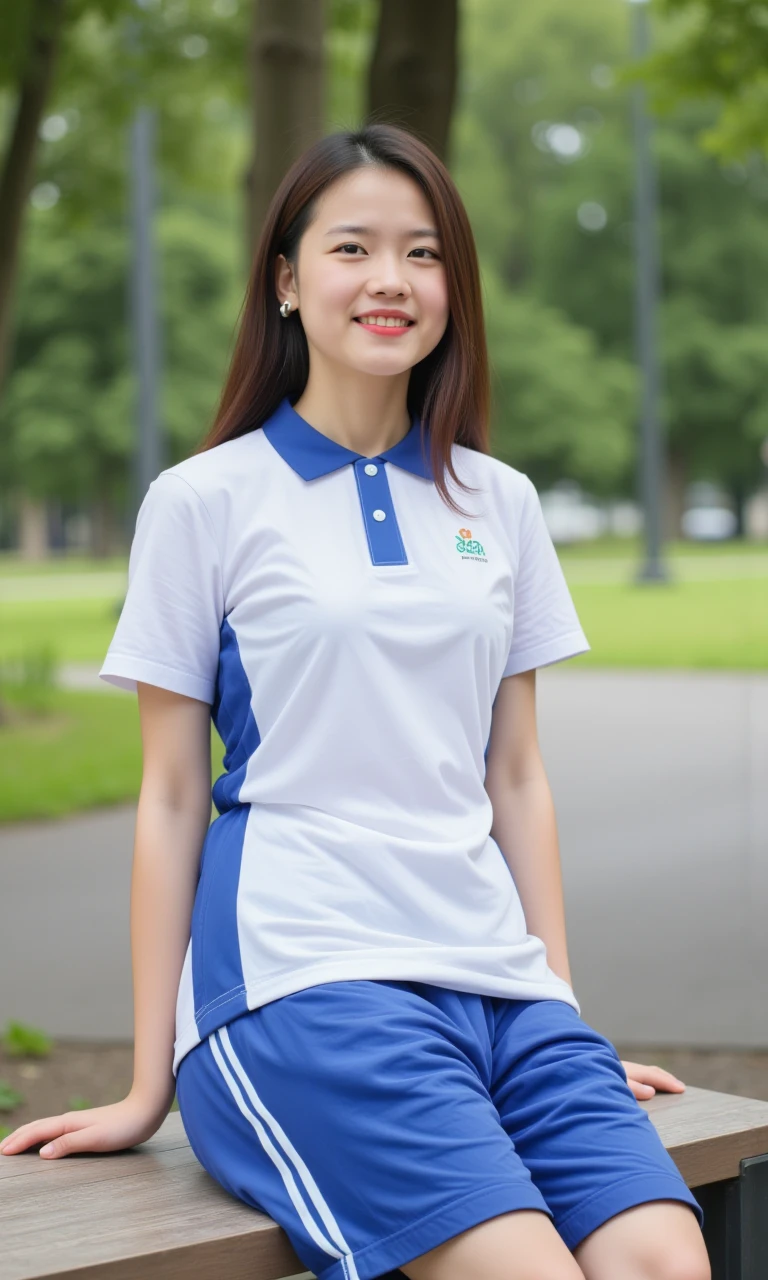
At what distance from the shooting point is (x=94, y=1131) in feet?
6.71

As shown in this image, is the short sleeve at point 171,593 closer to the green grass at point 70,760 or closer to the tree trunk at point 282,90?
the tree trunk at point 282,90

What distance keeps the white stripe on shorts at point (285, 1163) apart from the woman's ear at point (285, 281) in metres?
0.90

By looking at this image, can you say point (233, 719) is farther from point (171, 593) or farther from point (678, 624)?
point (678, 624)

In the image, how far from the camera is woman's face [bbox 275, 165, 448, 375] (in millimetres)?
2098

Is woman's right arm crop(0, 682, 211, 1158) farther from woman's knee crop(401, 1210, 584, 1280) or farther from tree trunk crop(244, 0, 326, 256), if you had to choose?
tree trunk crop(244, 0, 326, 256)

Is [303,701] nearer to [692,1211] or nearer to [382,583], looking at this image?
[382,583]

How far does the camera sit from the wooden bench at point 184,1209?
1.74m

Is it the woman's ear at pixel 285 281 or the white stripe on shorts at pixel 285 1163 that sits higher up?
the woman's ear at pixel 285 281

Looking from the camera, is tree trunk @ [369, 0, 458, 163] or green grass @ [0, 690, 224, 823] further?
green grass @ [0, 690, 224, 823]

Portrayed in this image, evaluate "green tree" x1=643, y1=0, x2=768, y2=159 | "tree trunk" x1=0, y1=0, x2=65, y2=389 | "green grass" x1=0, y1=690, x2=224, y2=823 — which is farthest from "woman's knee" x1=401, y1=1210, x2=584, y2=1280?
"tree trunk" x1=0, y1=0, x2=65, y2=389

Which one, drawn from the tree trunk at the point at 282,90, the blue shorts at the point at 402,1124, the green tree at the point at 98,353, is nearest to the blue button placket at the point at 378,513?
the blue shorts at the point at 402,1124

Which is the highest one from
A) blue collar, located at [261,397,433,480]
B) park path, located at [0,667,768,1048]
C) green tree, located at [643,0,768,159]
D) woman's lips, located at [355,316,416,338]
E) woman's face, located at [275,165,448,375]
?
green tree, located at [643,0,768,159]

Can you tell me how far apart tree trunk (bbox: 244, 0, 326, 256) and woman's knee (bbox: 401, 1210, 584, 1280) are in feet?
10.3

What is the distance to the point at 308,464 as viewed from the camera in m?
2.11
